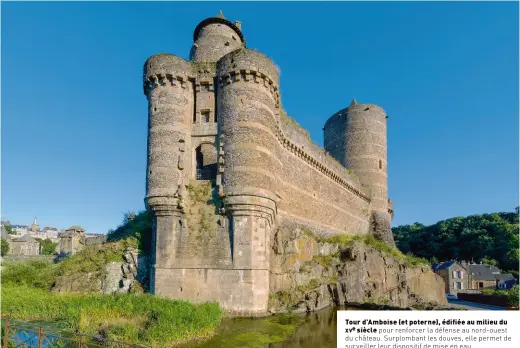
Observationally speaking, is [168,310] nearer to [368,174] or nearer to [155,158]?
[155,158]

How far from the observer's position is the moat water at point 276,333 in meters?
12.1

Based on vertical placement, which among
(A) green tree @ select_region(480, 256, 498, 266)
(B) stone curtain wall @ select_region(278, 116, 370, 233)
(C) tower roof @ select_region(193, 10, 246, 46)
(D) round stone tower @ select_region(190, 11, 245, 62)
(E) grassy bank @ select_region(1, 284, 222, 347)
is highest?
(C) tower roof @ select_region(193, 10, 246, 46)

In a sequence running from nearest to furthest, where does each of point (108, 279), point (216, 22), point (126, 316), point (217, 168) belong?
point (126, 316)
point (217, 168)
point (108, 279)
point (216, 22)

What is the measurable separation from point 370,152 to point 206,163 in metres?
20.6

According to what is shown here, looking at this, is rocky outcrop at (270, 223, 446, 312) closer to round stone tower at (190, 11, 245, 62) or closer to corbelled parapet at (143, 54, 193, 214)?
corbelled parapet at (143, 54, 193, 214)

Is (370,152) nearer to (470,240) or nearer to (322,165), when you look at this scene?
(322,165)

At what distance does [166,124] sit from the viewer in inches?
694

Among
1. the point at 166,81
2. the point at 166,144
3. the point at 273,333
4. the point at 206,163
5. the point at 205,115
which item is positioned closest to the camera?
the point at 273,333

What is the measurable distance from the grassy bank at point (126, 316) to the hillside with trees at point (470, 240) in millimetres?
61691

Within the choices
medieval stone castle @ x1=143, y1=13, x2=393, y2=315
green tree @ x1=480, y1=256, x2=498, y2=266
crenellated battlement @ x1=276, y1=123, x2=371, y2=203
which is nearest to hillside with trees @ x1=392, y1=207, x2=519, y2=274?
green tree @ x1=480, y1=256, x2=498, y2=266

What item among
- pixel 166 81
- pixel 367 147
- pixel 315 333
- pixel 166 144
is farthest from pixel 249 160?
pixel 367 147

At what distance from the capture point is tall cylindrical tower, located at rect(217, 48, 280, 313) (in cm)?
1602

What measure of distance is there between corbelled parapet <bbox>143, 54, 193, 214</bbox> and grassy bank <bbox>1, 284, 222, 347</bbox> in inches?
187

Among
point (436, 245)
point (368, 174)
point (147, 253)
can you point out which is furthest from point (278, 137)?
point (436, 245)
